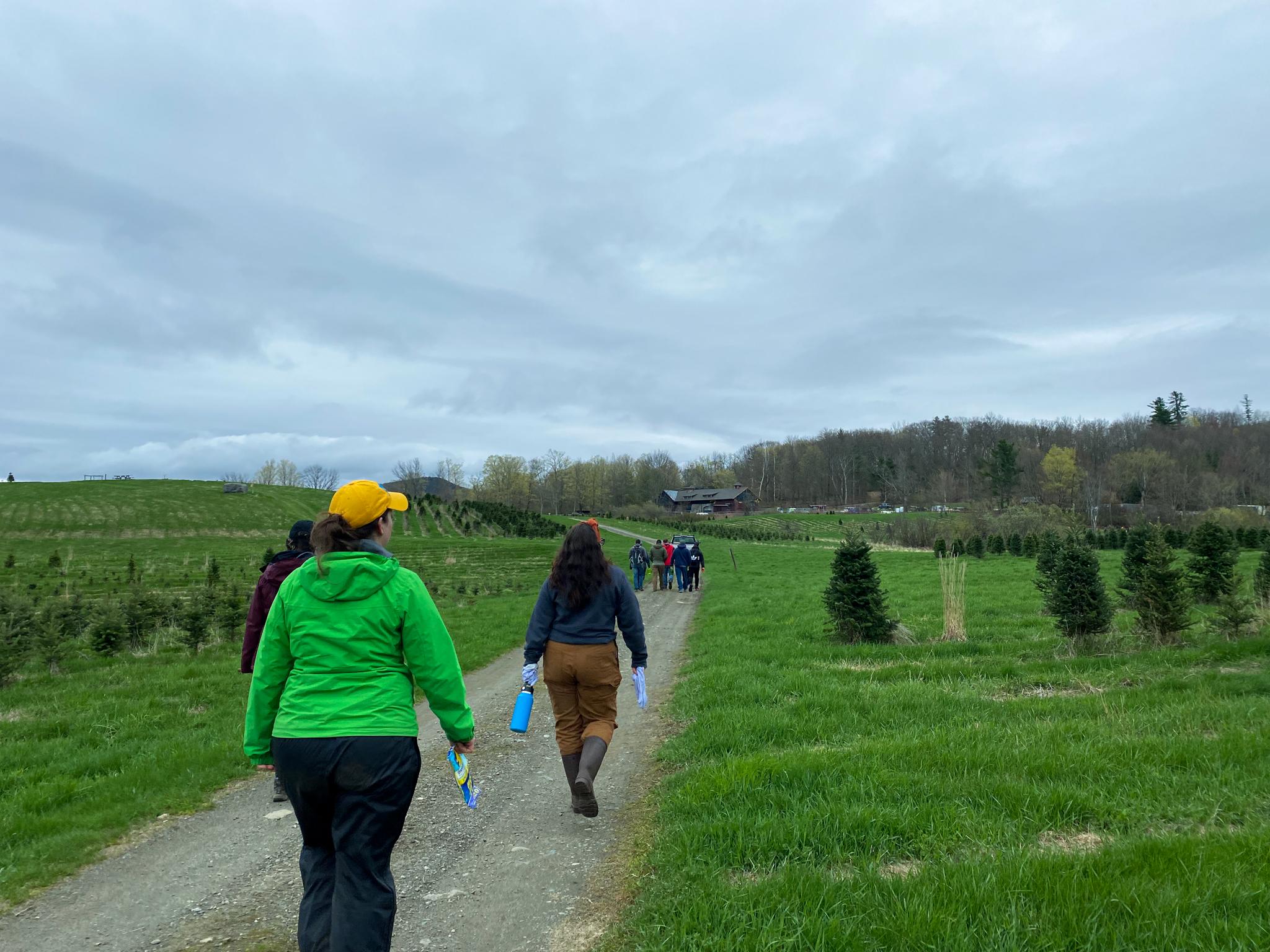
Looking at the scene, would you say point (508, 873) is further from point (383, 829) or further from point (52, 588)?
point (52, 588)

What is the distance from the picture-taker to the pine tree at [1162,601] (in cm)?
993

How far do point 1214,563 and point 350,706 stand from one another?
47.0ft

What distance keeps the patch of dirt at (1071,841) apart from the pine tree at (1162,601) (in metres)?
7.67

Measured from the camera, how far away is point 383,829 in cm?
270

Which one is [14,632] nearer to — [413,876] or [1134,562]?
[413,876]

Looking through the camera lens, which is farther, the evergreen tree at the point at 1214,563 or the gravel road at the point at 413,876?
the evergreen tree at the point at 1214,563

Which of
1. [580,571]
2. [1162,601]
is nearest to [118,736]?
[580,571]

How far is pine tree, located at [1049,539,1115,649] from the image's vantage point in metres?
10.1

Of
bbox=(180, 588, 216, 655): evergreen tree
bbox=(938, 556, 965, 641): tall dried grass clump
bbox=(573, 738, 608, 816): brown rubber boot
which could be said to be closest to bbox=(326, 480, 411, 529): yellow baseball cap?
bbox=(573, 738, 608, 816): brown rubber boot

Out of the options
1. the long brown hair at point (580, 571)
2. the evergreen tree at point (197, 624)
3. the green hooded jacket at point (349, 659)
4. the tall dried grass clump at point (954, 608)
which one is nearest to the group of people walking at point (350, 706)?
the green hooded jacket at point (349, 659)

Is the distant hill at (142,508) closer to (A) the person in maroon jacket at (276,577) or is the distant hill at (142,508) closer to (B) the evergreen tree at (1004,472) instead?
(A) the person in maroon jacket at (276,577)

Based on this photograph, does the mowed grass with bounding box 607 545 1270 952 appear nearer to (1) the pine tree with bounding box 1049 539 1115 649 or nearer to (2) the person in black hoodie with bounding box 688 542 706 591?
(1) the pine tree with bounding box 1049 539 1115 649

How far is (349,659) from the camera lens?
2.78 m

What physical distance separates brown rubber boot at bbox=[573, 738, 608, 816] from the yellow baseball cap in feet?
8.67
